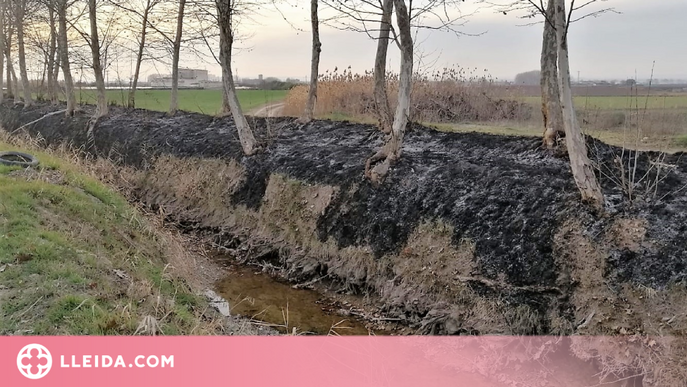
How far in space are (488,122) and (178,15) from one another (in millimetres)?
10721

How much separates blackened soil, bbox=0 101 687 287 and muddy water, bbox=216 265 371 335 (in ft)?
3.60

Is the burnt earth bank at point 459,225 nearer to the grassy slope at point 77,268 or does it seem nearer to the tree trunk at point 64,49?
the grassy slope at point 77,268

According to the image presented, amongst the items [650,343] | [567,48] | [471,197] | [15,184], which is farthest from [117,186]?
[650,343]

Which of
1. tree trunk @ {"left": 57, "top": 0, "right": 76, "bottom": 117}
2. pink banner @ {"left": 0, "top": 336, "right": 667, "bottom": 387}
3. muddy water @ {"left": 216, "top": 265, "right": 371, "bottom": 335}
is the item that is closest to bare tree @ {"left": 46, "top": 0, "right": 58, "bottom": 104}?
tree trunk @ {"left": 57, "top": 0, "right": 76, "bottom": 117}

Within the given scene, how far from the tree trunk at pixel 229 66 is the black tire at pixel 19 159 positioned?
12.6 ft

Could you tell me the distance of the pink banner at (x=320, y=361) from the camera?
376 centimetres

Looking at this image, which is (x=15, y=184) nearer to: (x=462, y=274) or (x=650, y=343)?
(x=462, y=274)

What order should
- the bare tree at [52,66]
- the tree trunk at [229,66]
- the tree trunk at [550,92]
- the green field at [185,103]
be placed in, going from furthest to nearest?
the green field at [185,103]
the bare tree at [52,66]
the tree trunk at [229,66]
the tree trunk at [550,92]

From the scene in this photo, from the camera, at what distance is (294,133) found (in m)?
12.6

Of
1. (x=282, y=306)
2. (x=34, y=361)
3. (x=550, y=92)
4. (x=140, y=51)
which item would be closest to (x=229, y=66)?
(x=282, y=306)

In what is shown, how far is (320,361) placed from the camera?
5.47 m

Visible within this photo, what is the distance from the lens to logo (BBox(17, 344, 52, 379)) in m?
3.65

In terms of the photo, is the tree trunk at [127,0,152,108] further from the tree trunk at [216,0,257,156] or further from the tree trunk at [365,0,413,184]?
the tree trunk at [365,0,413,184]

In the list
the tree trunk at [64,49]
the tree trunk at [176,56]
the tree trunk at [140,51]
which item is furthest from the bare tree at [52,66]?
the tree trunk at [176,56]
